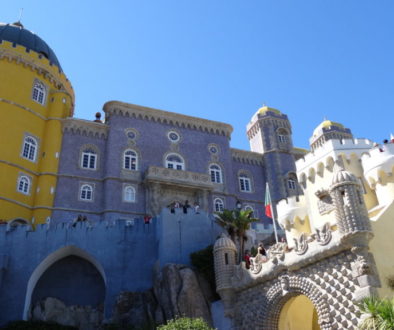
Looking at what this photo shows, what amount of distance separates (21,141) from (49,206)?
5538 millimetres

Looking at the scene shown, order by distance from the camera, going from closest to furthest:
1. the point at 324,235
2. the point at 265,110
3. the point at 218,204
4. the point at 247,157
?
the point at 324,235
the point at 218,204
the point at 247,157
the point at 265,110

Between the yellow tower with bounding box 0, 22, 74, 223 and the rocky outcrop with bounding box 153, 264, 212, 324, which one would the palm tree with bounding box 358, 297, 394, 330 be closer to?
the rocky outcrop with bounding box 153, 264, 212, 324

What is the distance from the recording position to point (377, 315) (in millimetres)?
13164

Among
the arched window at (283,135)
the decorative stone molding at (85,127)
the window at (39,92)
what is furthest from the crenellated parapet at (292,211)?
the window at (39,92)

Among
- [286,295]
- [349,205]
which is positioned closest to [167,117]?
[286,295]

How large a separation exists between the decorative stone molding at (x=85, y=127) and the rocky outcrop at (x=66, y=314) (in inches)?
673

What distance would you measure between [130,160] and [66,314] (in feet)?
54.0

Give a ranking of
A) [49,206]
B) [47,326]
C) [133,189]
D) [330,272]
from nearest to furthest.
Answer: [330,272]
[47,326]
[49,206]
[133,189]

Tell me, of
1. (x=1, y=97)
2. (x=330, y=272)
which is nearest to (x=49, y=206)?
(x=1, y=97)

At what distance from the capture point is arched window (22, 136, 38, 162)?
3612cm

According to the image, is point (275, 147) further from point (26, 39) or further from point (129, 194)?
point (26, 39)

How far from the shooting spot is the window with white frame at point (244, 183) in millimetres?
43031

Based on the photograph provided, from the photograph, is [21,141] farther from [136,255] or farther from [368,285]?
[368,285]

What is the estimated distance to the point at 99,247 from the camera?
25.9 metres
